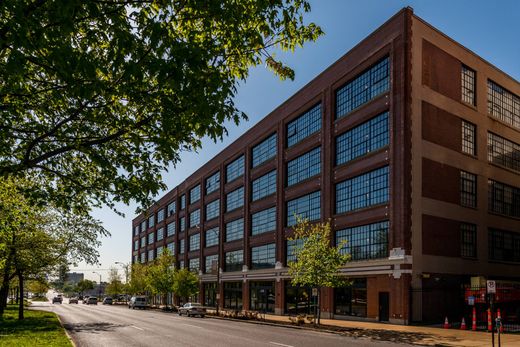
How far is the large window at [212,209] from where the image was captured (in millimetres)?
73312

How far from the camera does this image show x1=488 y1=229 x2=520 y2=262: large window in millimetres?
41750

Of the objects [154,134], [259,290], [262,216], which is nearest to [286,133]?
[262,216]

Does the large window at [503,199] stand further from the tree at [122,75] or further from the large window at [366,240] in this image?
the tree at [122,75]

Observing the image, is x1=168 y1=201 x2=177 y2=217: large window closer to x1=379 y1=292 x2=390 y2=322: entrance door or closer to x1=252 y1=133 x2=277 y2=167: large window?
x1=252 y1=133 x2=277 y2=167: large window

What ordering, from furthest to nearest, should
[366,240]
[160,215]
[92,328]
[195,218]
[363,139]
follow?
[160,215] → [195,218] → [363,139] → [366,240] → [92,328]

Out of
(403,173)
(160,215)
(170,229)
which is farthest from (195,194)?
(403,173)

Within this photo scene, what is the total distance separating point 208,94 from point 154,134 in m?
2.35

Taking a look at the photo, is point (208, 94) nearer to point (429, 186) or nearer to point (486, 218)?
point (429, 186)

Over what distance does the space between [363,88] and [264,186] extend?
2106 cm

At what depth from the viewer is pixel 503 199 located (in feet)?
142

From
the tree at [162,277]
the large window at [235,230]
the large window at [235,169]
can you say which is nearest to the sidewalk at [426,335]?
the large window at [235,230]

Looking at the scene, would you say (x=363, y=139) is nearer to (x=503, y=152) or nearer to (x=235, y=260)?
(x=503, y=152)

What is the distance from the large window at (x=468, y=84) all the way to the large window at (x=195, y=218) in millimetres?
50252

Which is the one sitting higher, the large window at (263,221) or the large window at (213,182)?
the large window at (213,182)
